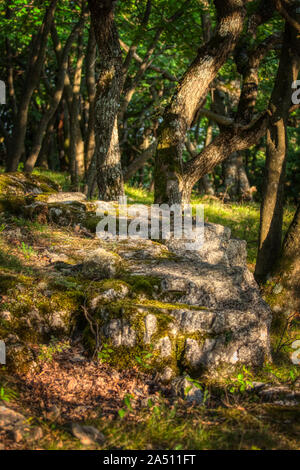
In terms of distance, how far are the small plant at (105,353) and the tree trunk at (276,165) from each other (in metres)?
3.74

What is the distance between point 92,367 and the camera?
360 centimetres

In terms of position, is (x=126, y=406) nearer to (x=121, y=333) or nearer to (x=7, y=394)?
(x=121, y=333)

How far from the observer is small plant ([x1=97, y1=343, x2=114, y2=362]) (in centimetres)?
365

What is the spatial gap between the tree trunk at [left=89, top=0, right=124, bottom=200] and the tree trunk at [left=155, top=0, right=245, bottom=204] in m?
1.28

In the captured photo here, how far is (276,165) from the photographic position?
22.7 feet

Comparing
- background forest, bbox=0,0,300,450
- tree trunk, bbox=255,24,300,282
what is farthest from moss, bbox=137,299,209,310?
tree trunk, bbox=255,24,300,282

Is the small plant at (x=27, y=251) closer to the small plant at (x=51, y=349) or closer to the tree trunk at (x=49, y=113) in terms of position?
the small plant at (x=51, y=349)

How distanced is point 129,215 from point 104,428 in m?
4.22

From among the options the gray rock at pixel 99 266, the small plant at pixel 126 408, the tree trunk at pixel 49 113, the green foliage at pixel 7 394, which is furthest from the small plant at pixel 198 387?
the tree trunk at pixel 49 113

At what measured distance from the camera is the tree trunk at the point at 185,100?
24.2 ft

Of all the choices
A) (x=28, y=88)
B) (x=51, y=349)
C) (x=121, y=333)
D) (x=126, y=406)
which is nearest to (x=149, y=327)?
(x=121, y=333)

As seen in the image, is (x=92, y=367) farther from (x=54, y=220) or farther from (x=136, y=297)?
(x=54, y=220)

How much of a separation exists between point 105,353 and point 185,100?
5147mm

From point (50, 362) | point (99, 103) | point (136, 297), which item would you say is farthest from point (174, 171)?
point (50, 362)
